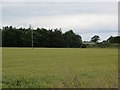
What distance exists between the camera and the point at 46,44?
110188 millimetres

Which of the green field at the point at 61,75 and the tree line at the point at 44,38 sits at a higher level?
the tree line at the point at 44,38

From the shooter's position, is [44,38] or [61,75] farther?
[44,38]

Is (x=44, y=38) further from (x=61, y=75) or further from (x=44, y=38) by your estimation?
(x=61, y=75)

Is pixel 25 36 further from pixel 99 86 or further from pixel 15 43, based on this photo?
pixel 99 86

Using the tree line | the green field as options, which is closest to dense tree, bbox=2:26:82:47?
the tree line

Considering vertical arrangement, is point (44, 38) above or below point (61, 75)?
above

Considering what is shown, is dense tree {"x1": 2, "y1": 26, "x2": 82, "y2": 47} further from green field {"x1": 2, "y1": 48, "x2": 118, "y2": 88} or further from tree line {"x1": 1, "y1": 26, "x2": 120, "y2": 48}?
green field {"x1": 2, "y1": 48, "x2": 118, "y2": 88}

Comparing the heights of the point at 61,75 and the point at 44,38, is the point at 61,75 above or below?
below

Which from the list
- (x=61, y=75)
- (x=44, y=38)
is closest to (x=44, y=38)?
(x=44, y=38)

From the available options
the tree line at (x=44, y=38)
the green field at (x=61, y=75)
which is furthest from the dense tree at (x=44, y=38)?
the green field at (x=61, y=75)

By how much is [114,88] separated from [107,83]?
2.04 ft

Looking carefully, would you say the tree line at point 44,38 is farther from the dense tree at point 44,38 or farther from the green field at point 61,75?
the green field at point 61,75

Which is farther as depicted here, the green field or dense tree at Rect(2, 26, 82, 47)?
dense tree at Rect(2, 26, 82, 47)

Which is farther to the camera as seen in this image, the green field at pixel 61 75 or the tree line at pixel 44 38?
the tree line at pixel 44 38
